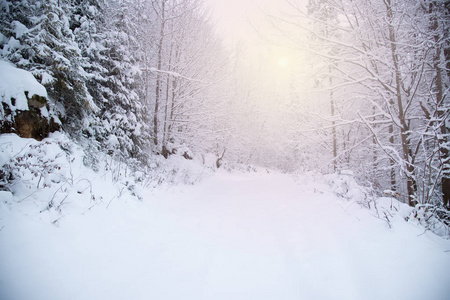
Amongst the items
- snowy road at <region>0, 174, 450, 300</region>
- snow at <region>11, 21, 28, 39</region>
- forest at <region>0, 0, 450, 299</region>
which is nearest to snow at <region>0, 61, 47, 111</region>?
forest at <region>0, 0, 450, 299</region>

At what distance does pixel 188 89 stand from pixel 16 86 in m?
6.97

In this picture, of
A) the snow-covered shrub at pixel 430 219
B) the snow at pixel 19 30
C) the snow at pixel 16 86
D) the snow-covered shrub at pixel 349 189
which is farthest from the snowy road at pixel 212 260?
the snow at pixel 19 30

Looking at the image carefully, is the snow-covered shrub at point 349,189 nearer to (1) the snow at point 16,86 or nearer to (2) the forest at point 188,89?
(2) the forest at point 188,89

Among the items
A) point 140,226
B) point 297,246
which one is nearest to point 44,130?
point 140,226

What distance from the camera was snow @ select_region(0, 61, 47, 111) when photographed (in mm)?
3123

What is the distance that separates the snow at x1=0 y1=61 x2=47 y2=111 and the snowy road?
8.06 ft

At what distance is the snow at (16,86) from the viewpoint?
3.12 m

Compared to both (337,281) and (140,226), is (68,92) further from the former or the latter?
(337,281)

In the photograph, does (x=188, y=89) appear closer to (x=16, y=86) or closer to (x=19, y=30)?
(x=19, y=30)

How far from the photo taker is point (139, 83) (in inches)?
305

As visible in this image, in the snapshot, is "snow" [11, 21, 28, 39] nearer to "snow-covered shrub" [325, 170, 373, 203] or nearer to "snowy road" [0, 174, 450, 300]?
"snowy road" [0, 174, 450, 300]

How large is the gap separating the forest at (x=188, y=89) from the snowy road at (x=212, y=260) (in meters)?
0.43

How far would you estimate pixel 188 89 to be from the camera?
9.71 metres

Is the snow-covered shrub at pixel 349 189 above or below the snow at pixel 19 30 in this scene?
below
